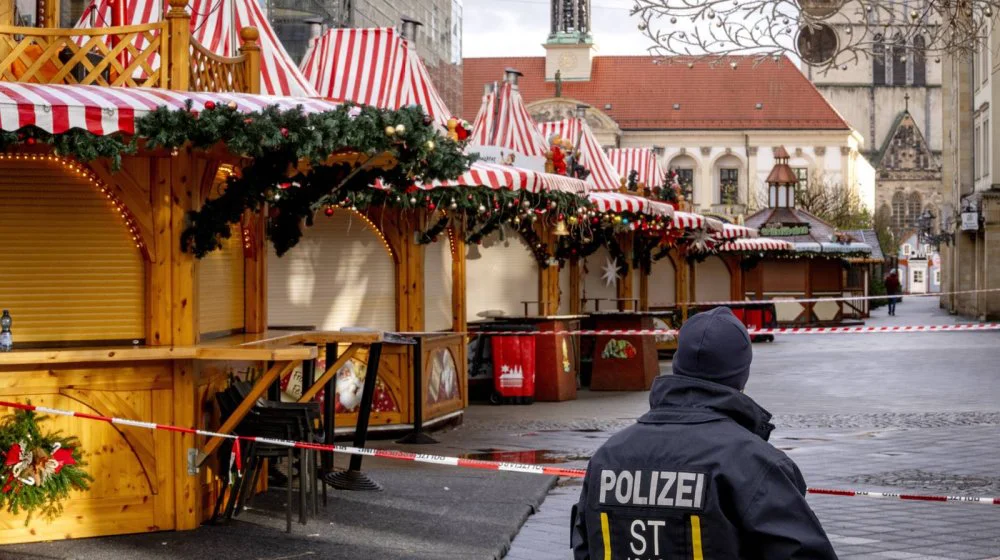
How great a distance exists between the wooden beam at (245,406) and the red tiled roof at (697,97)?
305ft

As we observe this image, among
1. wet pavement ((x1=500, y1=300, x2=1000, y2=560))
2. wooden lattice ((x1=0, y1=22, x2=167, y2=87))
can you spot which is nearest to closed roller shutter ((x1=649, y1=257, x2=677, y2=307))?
wet pavement ((x1=500, y1=300, x2=1000, y2=560))

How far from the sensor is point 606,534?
4137 millimetres

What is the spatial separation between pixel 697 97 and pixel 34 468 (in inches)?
3777

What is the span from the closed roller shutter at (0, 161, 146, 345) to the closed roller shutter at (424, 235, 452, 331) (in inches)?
290

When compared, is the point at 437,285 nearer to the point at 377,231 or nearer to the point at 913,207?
the point at 377,231

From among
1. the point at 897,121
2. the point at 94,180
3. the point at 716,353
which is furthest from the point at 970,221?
the point at 897,121

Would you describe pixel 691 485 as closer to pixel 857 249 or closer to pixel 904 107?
pixel 857 249

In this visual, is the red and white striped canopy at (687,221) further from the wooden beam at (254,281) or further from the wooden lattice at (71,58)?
the wooden lattice at (71,58)

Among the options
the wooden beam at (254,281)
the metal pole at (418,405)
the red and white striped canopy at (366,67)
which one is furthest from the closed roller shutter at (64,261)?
the red and white striped canopy at (366,67)

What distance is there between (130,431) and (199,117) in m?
2.00

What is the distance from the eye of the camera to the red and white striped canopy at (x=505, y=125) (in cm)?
2431

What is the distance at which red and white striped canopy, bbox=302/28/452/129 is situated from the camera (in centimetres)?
1884

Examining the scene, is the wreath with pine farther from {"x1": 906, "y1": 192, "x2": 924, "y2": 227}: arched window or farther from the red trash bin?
{"x1": 906, "y1": 192, "x2": 924, "y2": 227}: arched window

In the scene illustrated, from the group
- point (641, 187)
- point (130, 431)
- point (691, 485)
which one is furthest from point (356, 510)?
point (641, 187)
